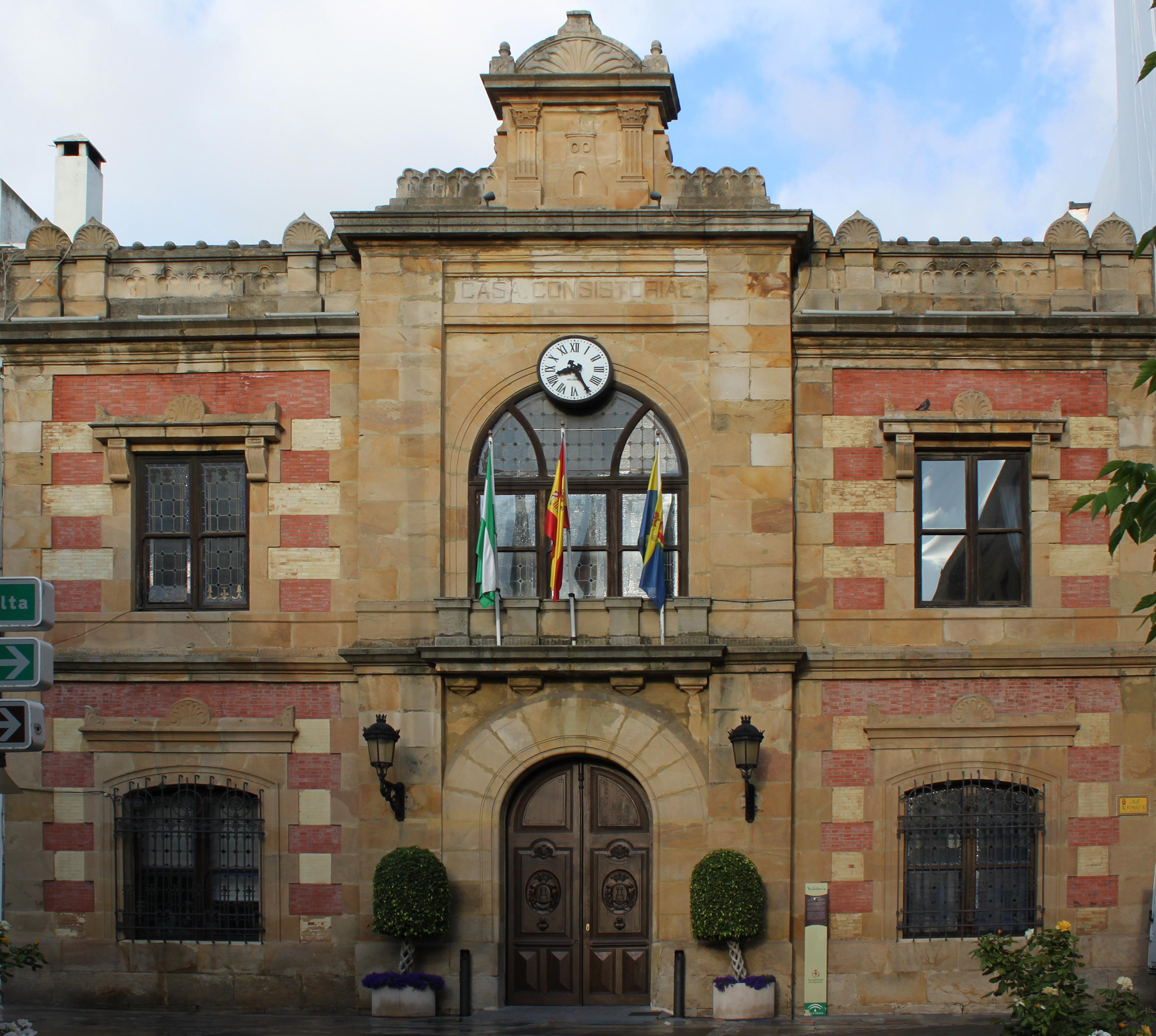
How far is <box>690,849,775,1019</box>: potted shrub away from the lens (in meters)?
15.1

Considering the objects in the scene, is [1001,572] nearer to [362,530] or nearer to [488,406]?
[488,406]

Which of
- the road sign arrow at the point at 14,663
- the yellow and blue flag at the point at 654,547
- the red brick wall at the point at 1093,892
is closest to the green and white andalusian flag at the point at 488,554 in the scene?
the yellow and blue flag at the point at 654,547

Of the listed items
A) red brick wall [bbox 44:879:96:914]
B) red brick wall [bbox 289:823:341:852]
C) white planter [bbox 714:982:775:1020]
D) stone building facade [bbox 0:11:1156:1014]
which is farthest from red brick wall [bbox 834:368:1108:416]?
red brick wall [bbox 44:879:96:914]

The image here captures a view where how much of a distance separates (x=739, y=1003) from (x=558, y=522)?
582cm

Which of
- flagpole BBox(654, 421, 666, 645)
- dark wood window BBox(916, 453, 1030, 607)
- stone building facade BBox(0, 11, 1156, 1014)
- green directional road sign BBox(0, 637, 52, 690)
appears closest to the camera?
green directional road sign BBox(0, 637, 52, 690)

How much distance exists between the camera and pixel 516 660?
51.5ft

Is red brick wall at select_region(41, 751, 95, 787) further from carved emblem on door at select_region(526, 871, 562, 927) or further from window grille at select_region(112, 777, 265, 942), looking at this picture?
carved emblem on door at select_region(526, 871, 562, 927)

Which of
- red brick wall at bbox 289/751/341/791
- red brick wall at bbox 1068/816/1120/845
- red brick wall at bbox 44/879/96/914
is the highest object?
red brick wall at bbox 289/751/341/791

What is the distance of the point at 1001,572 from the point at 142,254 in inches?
455

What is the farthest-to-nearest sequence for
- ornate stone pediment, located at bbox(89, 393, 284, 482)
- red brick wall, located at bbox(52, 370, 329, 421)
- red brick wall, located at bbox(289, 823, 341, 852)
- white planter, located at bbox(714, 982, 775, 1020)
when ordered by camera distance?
red brick wall, located at bbox(52, 370, 329, 421) → ornate stone pediment, located at bbox(89, 393, 284, 482) → red brick wall, located at bbox(289, 823, 341, 852) → white planter, located at bbox(714, 982, 775, 1020)

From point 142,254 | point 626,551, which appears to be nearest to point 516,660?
point 626,551

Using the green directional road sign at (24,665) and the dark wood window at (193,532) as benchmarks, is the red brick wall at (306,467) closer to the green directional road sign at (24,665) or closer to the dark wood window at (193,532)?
the dark wood window at (193,532)

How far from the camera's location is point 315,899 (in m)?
16.3

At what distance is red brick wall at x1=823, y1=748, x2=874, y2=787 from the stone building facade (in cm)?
5
